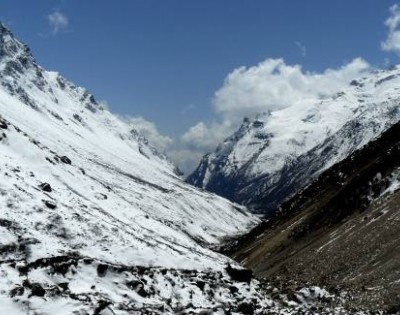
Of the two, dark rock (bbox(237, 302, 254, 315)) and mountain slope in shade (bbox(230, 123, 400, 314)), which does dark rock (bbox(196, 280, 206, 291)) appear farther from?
mountain slope in shade (bbox(230, 123, 400, 314))

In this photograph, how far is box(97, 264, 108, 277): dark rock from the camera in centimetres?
4411

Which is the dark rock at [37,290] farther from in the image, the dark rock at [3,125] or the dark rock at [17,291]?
the dark rock at [3,125]

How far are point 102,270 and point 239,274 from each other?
14.8 metres

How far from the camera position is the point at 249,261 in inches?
3558

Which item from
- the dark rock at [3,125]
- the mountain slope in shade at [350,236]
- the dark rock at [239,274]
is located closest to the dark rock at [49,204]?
the dark rock at [239,274]

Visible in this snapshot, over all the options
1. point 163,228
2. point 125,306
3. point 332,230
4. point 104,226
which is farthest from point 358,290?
point 163,228

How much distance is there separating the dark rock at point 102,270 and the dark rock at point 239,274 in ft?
45.1

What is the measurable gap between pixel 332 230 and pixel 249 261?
19.3m

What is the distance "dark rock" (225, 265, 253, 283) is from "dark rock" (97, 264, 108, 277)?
13.7 m

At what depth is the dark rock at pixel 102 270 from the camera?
4411 cm

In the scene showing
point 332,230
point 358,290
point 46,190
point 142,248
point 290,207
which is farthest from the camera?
point 290,207

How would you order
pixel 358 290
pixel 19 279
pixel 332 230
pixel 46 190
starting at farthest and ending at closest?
pixel 332 230 → pixel 46 190 → pixel 358 290 → pixel 19 279

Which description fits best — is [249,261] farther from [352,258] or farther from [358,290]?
[358,290]

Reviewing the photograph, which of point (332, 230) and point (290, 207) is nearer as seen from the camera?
point (332, 230)
